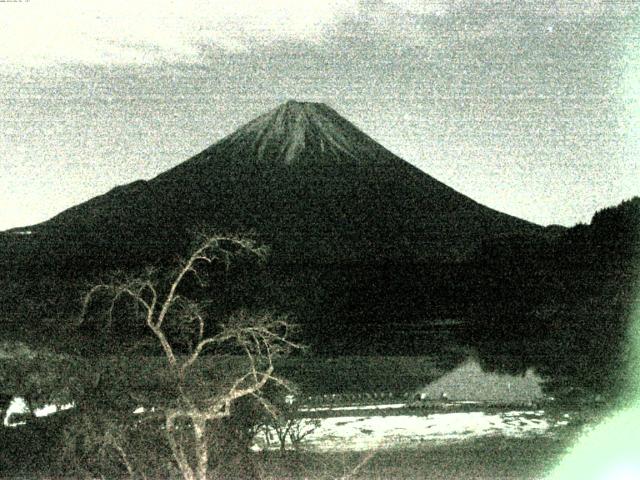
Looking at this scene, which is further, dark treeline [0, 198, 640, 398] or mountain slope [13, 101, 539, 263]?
mountain slope [13, 101, 539, 263]

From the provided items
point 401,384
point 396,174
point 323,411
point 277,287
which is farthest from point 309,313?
point 396,174

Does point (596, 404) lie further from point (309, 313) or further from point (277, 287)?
point (277, 287)

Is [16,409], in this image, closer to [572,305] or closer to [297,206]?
[572,305]

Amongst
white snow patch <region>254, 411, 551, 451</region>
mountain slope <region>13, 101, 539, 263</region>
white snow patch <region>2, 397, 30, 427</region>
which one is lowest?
white snow patch <region>254, 411, 551, 451</region>

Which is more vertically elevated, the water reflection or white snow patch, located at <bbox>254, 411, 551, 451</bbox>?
white snow patch, located at <bbox>254, 411, 551, 451</bbox>

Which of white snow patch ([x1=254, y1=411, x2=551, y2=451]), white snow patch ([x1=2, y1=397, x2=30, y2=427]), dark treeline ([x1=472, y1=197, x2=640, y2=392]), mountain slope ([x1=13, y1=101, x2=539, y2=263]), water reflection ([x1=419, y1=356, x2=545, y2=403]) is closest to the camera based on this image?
white snow patch ([x1=2, y1=397, x2=30, y2=427])

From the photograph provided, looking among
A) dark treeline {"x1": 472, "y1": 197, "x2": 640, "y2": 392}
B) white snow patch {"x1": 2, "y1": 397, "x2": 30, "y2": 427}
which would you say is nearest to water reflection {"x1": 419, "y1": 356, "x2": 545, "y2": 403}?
dark treeline {"x1": 472, "y1": 197, "x2": 640, "y2": 392}

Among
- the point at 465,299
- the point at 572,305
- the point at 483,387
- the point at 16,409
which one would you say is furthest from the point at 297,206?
the point at 16,409

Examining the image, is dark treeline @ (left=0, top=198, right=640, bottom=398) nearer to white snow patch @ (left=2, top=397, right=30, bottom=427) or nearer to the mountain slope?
white snow patch @ (left=2, top=397, right=30, bottom=427)

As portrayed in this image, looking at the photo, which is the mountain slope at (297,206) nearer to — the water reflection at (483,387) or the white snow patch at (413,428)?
the water reflection at (483,387)
